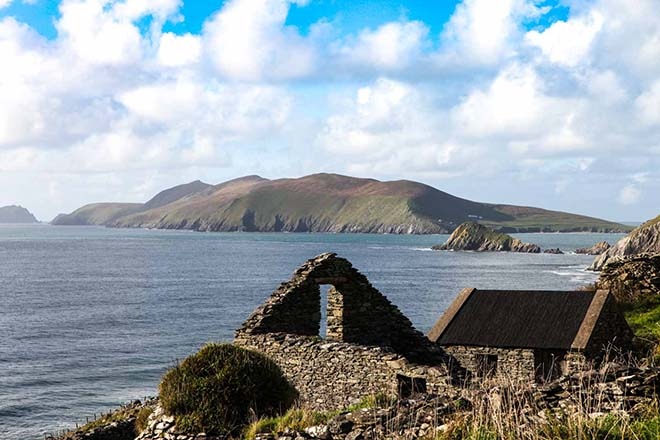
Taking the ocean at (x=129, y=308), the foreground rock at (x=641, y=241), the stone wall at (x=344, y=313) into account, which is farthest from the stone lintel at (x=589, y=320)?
the foreground rock at (x=641, y=241)

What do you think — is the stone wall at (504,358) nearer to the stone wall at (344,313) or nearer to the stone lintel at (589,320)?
the stone lintel at (589,320)

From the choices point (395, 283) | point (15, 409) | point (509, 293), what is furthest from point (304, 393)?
point (395, 283)

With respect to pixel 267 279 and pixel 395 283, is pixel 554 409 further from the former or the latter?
pixel 267 279

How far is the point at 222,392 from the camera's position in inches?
→ 575

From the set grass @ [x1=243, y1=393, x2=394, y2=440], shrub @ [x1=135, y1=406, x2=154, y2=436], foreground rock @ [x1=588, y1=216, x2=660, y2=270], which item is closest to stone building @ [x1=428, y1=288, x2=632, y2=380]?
shrub @ [x1=135, y1=406, x2=154, y2=436]

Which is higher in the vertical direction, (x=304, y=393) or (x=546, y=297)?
(x=546, y=297)

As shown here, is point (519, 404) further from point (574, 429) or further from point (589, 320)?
point (589, 320)

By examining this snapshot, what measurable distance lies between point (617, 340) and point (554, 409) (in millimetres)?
14287

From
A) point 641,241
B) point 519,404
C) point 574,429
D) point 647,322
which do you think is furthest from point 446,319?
point 641,241

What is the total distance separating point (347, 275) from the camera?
2173cm

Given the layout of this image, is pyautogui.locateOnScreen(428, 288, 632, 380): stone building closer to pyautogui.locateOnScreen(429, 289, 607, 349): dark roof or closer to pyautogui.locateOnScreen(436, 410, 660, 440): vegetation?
pyautogui.locateOnScreen(429, 289, 607, 349): dark roof

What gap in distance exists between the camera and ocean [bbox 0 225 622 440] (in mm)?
50188

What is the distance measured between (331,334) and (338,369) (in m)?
2.46

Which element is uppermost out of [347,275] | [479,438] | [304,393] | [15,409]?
[347,275]
